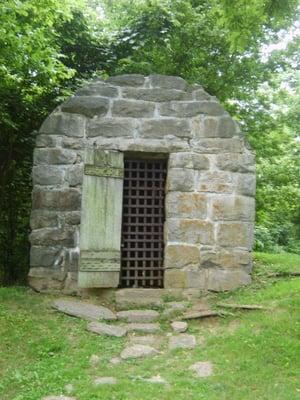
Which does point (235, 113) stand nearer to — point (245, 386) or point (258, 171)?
point (258, 171)

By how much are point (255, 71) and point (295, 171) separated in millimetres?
2666

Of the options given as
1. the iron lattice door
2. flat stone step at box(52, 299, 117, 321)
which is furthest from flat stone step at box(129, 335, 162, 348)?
the iron lattice door

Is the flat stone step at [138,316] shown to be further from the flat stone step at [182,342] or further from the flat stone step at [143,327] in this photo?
the flat stone step at [182,342]

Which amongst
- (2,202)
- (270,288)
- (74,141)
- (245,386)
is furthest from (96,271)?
(2,202)

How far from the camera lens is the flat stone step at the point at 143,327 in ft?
16.1

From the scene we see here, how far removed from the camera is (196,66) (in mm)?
9727

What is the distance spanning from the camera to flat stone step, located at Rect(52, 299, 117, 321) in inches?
202

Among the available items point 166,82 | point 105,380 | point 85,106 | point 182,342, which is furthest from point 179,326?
point 166,82

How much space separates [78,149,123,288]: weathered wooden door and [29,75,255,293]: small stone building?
0.01 metres

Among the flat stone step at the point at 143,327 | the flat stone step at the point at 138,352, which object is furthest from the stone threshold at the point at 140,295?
the flat stone step at the point at 138,352

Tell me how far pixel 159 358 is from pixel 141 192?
8.39 ft

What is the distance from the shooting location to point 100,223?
580cm

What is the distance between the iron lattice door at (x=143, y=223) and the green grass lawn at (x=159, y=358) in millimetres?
1211

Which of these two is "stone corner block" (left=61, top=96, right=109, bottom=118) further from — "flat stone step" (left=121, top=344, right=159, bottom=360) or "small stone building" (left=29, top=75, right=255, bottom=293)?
"flat stone step" (left=121, top=344, right=159, bottom=360)
